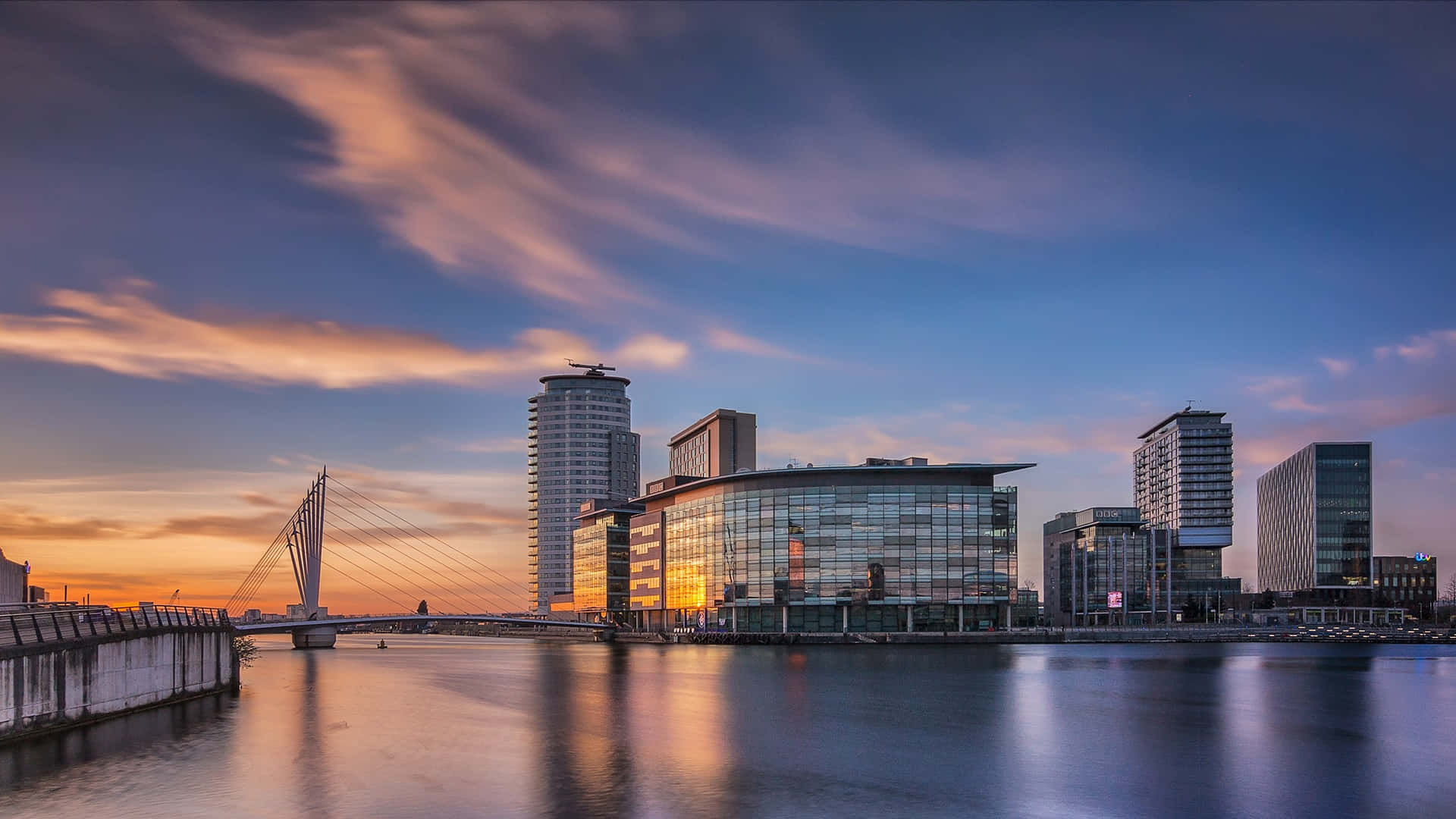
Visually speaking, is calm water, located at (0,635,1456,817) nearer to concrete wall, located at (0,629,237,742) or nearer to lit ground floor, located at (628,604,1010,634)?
concrete wall, located at (0,629,237,742)

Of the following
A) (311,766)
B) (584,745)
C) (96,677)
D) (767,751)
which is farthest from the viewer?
(96,677)

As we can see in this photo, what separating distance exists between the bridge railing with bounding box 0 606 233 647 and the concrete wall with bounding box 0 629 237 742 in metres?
0.51

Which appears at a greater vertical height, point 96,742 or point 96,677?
point 96,677

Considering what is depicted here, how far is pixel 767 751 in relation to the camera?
148 feet

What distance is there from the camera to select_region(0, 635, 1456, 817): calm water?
34000mm

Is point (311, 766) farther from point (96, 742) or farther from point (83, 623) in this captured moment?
point (83, 623)

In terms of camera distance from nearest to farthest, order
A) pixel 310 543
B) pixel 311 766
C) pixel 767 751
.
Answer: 1. pixel 311 766
2. pixel 767 751
3. pixel 310 543

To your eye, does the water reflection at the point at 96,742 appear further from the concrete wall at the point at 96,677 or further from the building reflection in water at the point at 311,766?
the building reflection in water at the point at 311,766

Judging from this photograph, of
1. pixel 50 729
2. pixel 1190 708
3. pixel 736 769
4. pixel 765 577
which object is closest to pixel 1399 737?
pixel 1190 708


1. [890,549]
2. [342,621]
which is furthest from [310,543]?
[890,549]

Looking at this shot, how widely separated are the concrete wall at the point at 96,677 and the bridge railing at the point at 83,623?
51 centimetres

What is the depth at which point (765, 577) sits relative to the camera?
180125 mm

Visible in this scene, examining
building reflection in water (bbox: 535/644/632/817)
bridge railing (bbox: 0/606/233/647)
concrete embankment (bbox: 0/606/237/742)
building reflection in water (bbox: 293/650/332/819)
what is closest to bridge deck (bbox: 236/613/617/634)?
building reflection in water (bbox: 535/644/632/817)

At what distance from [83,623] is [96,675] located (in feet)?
8.03
